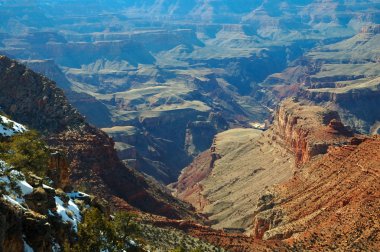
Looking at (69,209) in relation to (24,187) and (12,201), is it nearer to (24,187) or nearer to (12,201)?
(24,187)

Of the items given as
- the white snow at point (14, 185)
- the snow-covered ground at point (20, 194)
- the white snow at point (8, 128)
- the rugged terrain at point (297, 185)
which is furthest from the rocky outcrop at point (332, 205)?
the white snow at point (14, 185)

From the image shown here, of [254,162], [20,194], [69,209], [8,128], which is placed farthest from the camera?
[254,162]

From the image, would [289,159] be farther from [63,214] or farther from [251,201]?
[63,214]

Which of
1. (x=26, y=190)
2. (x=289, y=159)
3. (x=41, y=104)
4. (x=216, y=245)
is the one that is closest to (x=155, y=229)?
(x=216, y=245)

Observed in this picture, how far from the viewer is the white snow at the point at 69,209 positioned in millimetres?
38031

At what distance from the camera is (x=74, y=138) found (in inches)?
3063

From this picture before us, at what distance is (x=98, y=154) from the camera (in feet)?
257

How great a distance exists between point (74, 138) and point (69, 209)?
38.1m

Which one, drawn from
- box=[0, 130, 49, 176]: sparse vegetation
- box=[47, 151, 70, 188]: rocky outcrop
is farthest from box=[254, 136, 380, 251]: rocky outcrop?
box=[0, 130, 49, 176]: sparse vegetation

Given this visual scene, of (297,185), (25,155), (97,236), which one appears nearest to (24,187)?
(97,236)

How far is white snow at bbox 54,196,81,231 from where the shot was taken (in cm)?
3803

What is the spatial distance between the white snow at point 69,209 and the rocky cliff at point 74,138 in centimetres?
3000

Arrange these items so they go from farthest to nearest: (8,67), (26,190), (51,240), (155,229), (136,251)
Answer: (8,67) < (155,229) < (136,251) < (26,190) < (51,240)

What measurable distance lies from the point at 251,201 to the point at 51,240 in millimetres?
66559
